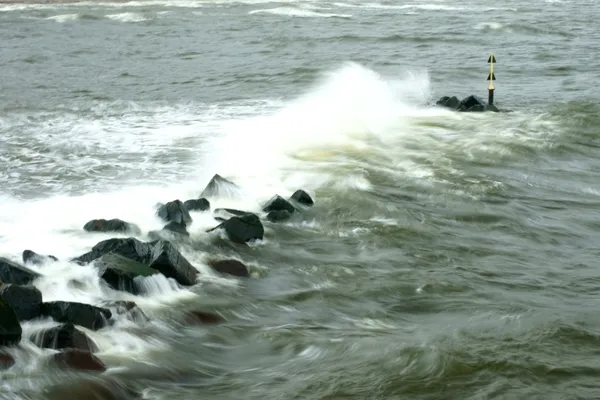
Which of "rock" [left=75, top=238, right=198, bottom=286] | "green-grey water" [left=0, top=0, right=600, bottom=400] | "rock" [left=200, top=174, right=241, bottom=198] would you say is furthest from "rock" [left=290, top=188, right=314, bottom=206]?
"rock" [left=75, top=238, right=198, bottom=286]

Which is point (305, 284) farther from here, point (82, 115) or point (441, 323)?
point (82, 115)

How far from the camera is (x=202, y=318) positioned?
7.61 metres

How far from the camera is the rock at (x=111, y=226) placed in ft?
31.7

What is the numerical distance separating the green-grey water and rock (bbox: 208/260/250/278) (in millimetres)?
128

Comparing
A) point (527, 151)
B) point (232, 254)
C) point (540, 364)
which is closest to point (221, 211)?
point (232, 254)

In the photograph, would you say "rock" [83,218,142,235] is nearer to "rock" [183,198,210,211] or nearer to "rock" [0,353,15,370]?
"rock" [183,198,210,211]

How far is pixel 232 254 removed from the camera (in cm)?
923

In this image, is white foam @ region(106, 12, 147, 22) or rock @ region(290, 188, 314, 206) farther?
white foam @ region(106, 12, 147, 22)

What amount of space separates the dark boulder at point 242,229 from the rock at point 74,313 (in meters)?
2.63

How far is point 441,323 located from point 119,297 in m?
2.72

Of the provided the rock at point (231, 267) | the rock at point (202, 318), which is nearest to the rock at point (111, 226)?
the rock at point (231, 267)

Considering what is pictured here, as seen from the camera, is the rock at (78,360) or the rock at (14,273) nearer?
the rock at (78,360)

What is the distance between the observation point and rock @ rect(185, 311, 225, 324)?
756 cm

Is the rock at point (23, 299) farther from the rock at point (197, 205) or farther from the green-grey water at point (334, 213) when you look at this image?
the rock at point (197, 205)
